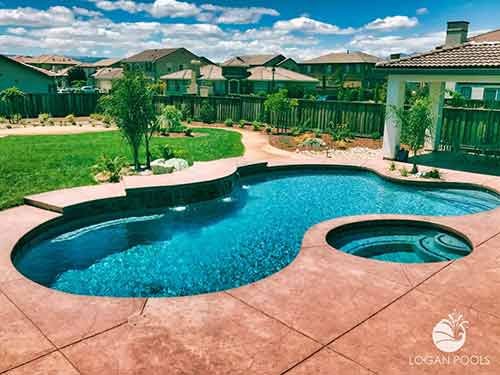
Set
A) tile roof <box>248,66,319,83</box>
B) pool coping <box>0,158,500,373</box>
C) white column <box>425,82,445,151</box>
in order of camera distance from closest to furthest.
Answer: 1. pool coping <box>0,158,500,373</box>
2. white column <box>425,82,445,151</box>
3. tile roof <box>248,66,319,83</box>

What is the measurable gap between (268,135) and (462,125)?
32.0ft

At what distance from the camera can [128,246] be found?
8258 mm

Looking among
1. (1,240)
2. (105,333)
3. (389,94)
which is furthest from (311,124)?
(105,333)

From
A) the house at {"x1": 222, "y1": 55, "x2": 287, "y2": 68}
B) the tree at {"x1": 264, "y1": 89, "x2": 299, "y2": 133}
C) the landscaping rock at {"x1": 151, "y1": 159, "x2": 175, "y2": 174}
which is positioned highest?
the house at {"x1": 222, "y1": 55, "x2": 287, "y2": 68}

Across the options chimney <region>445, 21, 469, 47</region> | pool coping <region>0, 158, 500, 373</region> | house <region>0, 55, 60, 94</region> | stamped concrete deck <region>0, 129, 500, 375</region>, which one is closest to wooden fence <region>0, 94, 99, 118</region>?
house <region>0, 55, 60, 94</region>

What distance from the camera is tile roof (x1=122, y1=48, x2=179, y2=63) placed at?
68.1 meters

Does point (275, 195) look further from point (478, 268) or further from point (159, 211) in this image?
point (478, 268)

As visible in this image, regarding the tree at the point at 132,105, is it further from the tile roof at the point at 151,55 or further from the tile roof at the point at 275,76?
the tile roof at the point at 151,55

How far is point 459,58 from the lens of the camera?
13.7 m

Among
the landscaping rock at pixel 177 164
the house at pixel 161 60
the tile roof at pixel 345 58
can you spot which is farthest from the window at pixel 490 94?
the house at pixel 161 60

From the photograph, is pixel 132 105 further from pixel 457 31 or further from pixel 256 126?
pixel 457 31

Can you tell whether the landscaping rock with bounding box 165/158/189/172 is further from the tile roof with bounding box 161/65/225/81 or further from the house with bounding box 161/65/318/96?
the tile roof with bounding box 161/65/225/81

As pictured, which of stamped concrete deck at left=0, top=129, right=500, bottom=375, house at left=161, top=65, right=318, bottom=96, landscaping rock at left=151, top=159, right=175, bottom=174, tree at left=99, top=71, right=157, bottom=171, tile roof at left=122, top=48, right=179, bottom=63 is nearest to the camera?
stamped concrete deck at left=0, top=129, right=500, bottom=375

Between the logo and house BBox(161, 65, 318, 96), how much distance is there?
46554 mm
